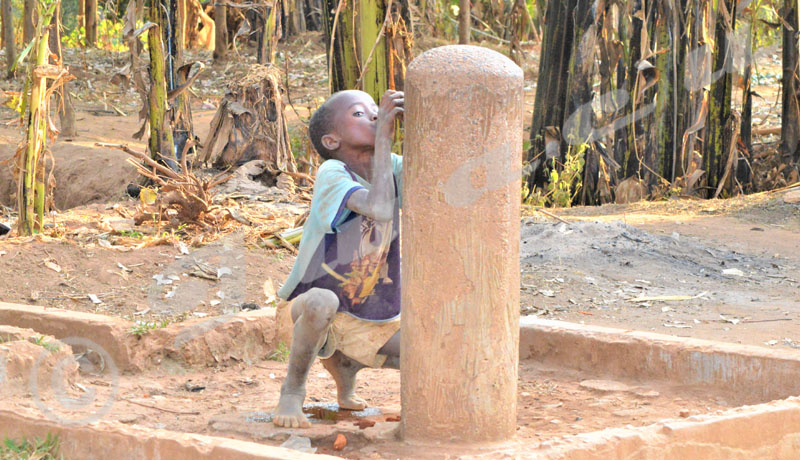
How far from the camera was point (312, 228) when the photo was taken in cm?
301

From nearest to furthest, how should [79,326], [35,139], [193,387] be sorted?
[193,387], [79,326], [35,139]

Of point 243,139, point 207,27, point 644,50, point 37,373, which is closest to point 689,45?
point 644,50

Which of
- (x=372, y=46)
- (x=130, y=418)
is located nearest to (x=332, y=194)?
(x=130, y=418)

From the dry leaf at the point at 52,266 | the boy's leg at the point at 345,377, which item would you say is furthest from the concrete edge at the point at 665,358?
the dry leaf at the point at 52,266

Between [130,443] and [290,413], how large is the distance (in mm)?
624

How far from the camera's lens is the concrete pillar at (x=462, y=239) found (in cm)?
254

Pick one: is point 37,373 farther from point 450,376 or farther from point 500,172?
point 500,172

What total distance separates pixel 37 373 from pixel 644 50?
18.9 ft

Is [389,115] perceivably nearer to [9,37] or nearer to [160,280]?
[160,280]

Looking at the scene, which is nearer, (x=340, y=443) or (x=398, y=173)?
(x=340, y=443)

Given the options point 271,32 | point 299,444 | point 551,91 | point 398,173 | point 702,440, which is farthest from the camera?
point 551,91

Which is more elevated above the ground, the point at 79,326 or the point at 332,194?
the point at 332,194

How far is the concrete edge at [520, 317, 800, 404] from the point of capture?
314 cm

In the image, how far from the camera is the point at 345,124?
3.02 metres
